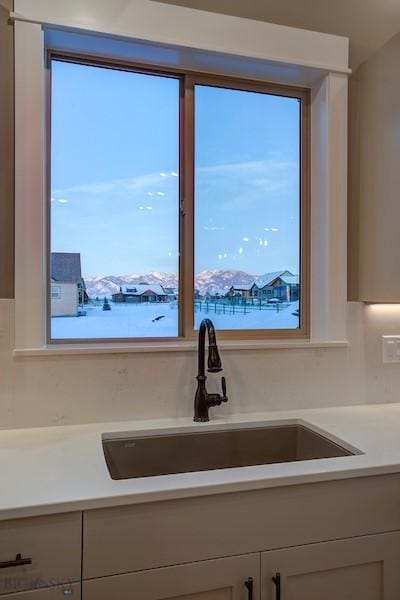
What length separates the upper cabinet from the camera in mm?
1668

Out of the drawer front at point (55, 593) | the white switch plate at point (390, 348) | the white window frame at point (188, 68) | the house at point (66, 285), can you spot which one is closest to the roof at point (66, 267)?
the house at point (66, 285)

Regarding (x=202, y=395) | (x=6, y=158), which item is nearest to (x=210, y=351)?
(x=202, y=395)

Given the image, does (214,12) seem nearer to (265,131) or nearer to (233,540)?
(265,131)

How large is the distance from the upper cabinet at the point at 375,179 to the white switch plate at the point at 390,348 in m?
0.22

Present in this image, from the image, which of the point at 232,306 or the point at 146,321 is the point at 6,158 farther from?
the point at 232,306

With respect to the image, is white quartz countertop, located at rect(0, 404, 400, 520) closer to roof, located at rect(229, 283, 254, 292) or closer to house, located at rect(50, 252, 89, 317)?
house, located at rect(50, 252, 89, 317)

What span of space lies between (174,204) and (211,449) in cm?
97

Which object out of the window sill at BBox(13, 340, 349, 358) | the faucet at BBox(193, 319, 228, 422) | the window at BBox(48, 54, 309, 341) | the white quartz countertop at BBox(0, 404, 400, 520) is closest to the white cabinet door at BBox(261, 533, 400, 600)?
the white quartz countertop at BBox(0, 404, 400, 520)

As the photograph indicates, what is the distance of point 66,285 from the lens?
1649mm

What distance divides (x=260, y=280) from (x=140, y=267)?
0.53 meters

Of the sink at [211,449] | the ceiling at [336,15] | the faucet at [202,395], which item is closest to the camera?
the sink at [211,449]

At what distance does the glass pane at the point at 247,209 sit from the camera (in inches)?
70.7

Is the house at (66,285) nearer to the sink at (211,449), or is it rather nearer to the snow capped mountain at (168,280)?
the snow capped mountain at (168,280)

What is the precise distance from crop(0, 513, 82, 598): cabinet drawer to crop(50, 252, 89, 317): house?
0.84 meters
